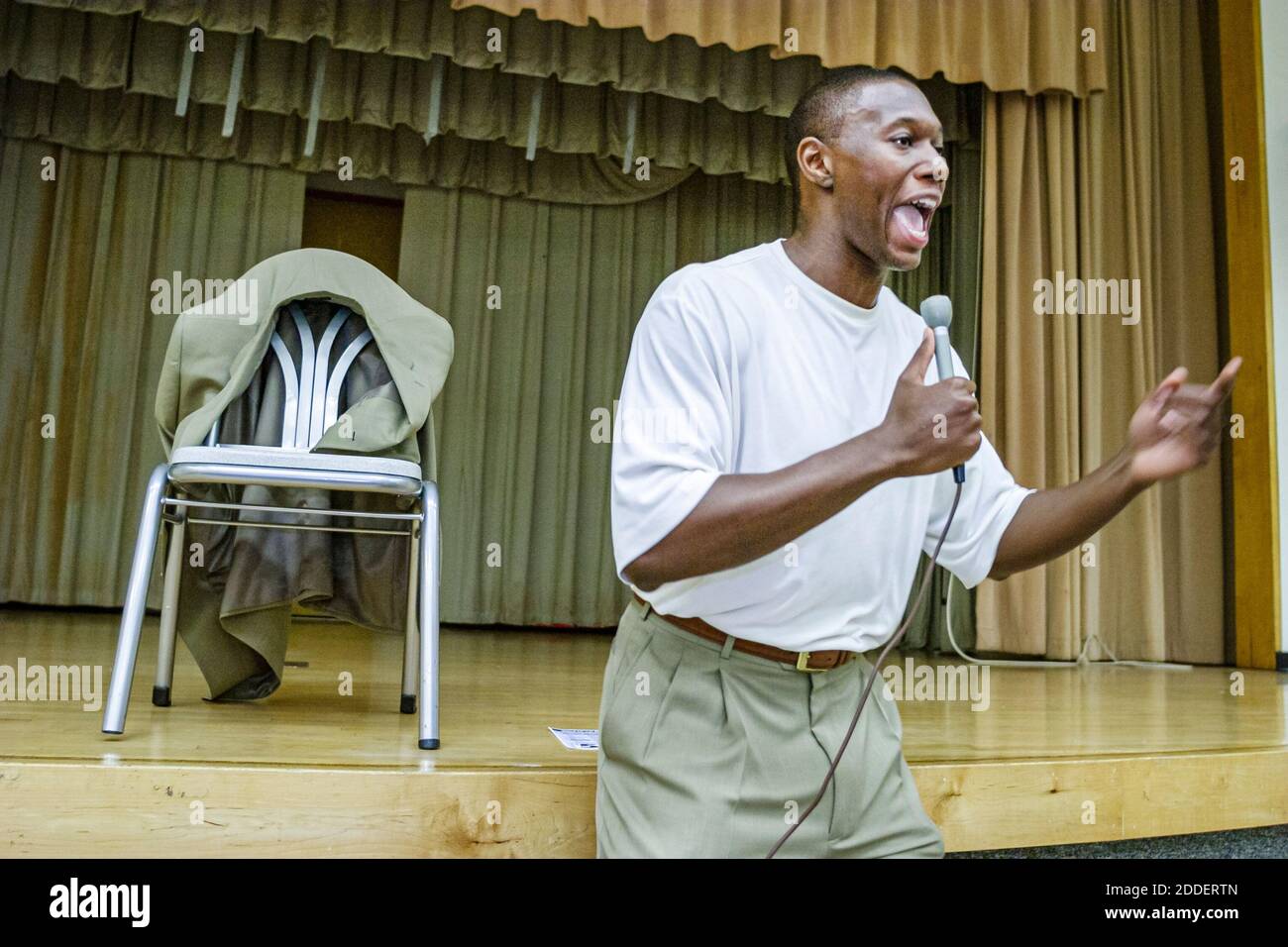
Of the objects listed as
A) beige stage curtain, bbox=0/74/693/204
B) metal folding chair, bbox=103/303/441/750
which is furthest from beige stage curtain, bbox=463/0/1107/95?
metal folding chair, bbox=103/303/441/750

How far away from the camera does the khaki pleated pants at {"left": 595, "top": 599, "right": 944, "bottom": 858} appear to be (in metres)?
1.05

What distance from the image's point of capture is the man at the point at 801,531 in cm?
99

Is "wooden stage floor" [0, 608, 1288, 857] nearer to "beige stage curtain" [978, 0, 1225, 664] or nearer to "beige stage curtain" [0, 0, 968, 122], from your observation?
"beige stage curtain" [978, 0, 1225, 664]

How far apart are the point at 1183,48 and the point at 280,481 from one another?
15.0 feet

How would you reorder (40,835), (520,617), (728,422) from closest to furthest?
(728,422) < (40,835) < (520,617)

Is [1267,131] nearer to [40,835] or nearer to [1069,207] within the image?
[1069,207]

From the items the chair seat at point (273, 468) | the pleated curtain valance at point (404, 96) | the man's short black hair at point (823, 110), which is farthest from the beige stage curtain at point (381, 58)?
the man's short black hair at point (823, 110)

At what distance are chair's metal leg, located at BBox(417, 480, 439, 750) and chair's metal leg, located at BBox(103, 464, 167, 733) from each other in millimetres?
371

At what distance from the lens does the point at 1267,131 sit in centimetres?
436

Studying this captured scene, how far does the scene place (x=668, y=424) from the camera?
0.98 meters

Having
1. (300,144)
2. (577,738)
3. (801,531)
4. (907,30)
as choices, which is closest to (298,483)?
(577,738)

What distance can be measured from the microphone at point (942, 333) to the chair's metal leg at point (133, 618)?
106 centimetres

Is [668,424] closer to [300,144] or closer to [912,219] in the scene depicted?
[912,219]
